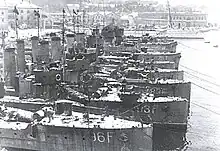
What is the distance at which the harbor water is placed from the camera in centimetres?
1902

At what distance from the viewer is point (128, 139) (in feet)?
49.5

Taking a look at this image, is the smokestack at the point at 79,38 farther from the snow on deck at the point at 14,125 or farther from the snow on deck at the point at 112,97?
the snow on deck at the point at 14,125

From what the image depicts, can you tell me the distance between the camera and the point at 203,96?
27469 millimetres

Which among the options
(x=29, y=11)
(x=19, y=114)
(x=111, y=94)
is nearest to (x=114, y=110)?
(x=111, y=94)

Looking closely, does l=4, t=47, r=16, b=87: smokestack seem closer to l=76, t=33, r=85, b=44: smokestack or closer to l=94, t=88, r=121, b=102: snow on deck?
l=94, t=88, r=121, b=102: snow on deck

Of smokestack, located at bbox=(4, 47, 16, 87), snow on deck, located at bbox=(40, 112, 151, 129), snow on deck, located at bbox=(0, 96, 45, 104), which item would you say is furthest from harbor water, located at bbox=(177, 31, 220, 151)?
smokestack, located at bbox=(4, 47, 16, 87)

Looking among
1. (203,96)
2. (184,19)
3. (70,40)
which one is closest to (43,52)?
(70,40)

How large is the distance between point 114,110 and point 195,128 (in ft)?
16.9

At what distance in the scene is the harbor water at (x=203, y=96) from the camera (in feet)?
62.4

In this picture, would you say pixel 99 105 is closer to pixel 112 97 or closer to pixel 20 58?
pixel 112 97

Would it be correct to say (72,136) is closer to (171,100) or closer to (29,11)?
(171,100)

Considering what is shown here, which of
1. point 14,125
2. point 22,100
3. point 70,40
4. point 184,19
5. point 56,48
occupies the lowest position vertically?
point 14,125

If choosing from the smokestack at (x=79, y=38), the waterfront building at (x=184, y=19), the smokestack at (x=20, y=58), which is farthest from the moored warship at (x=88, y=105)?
the waterfront building at (x=184, y=19)

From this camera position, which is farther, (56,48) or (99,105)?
(56,48)
